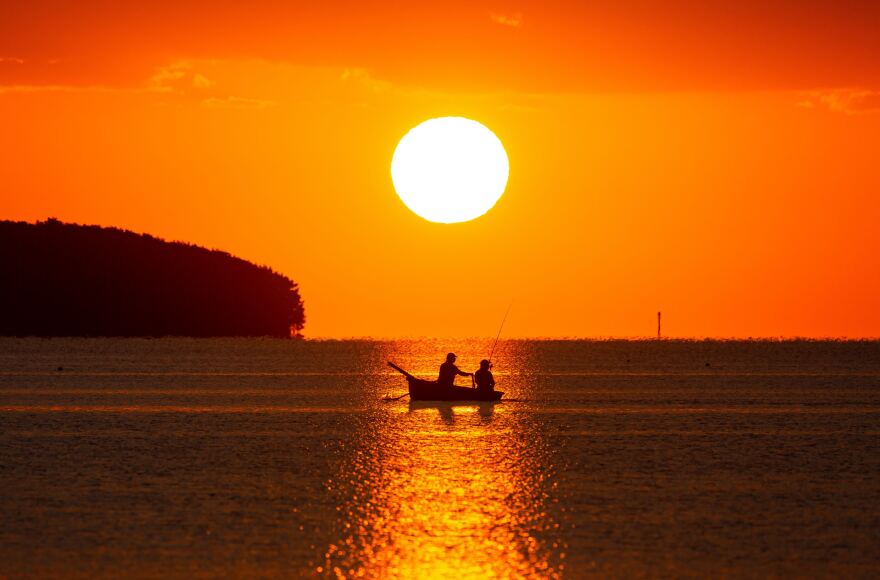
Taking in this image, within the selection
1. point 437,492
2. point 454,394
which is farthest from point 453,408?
point 437,492

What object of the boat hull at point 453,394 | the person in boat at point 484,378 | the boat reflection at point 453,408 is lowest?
the boat reflection at point 453,408

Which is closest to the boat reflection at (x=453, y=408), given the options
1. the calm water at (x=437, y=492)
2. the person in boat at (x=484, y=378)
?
the calm water at (x=437, y=492)

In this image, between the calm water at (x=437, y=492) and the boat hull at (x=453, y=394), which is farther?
the boat hull at (x=453, y=394)

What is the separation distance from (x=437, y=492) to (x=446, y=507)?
2.54 metres

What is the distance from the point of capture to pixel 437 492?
31594 mm

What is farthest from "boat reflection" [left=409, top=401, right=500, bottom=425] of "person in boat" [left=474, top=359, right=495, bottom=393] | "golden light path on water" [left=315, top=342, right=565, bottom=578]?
"golden light path on water" [left=315, top=342, right=565, bottom=578]

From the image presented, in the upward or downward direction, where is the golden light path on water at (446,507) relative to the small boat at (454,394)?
downward

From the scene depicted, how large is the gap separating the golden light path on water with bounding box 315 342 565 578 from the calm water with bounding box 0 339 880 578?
0.07 m

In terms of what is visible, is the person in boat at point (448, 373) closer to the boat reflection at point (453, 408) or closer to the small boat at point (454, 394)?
the small boat at point (454, 394)

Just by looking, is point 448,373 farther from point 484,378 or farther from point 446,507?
point 446,507

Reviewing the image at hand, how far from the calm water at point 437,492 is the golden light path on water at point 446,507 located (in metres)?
0.07

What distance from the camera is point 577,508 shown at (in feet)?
96.5

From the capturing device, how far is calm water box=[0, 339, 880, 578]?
23281 mm

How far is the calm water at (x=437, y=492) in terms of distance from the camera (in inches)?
917
